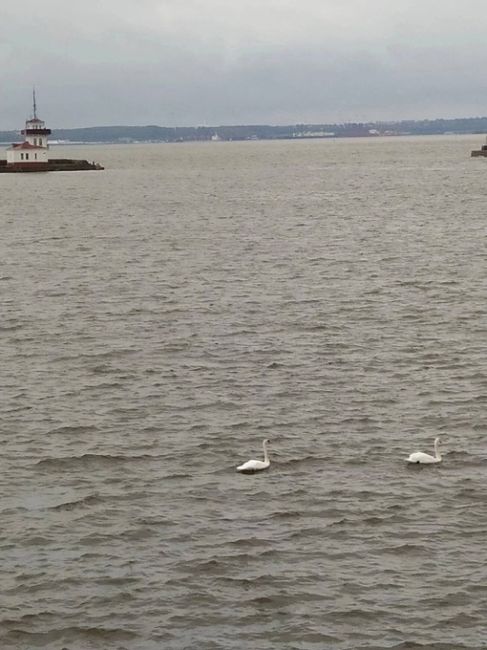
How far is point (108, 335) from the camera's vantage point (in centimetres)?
2947

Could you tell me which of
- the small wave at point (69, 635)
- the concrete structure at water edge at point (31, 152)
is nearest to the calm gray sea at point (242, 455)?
the small wave at point (69, 635)

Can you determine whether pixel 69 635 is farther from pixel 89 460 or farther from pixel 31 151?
pixel 31 151

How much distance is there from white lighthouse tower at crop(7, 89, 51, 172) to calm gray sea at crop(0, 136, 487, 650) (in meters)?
90.2

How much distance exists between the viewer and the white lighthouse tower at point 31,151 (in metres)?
131

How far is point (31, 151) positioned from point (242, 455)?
119640 mm

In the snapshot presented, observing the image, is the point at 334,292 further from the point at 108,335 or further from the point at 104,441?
the point at 104,441

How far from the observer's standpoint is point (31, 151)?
13475 cm

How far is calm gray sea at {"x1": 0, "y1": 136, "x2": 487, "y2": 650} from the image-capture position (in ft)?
45.2

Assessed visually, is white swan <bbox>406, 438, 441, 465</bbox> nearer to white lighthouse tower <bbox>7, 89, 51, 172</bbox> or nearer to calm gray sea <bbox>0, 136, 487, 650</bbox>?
calm gray sea <bbox>0, 136, 487, 650</bbox>

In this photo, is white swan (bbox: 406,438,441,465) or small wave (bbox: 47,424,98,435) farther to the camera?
small wave (bbox: 47,424,98,435)

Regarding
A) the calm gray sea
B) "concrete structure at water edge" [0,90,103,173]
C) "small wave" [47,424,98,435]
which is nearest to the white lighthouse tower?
"concrete structure at water edge" [0,90,103,173]

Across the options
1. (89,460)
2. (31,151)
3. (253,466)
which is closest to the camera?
(253,466)

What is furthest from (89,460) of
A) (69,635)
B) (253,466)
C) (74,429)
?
(69,635)

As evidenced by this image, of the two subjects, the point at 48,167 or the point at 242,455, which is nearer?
the point at 242,455
